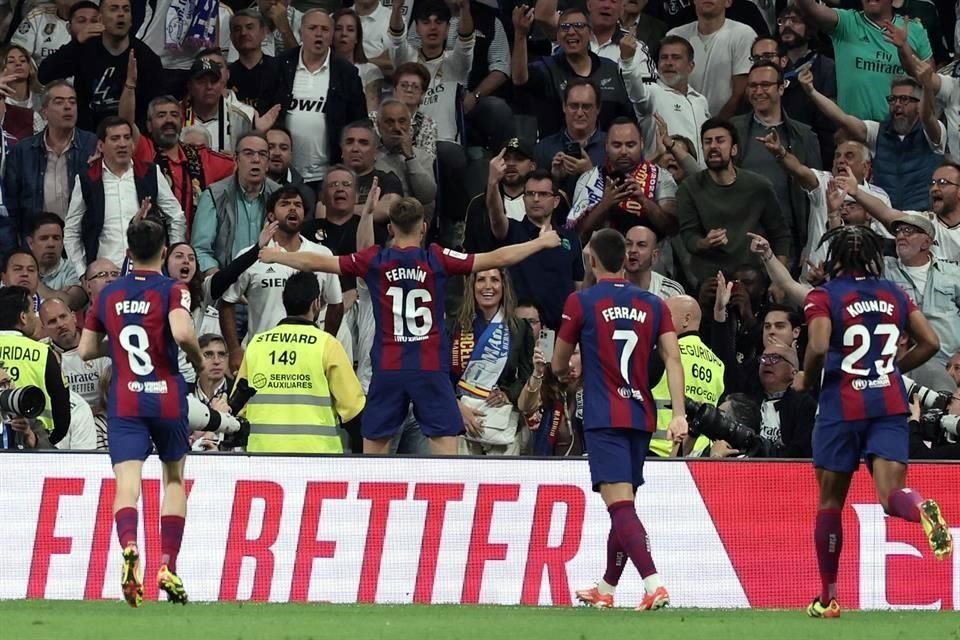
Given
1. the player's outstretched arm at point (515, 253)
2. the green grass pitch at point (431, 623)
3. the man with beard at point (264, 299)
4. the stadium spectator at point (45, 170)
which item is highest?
the stadium spectator at point (45, 170)

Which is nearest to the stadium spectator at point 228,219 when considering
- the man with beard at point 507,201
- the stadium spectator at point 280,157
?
the stadium spectator at point 280,157

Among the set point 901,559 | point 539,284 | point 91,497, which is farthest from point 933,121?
point 91,497

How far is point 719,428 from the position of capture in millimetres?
11945

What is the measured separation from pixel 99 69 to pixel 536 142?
12.4 ft

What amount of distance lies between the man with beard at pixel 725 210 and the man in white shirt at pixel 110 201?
4.06 m

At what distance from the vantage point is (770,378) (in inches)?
527

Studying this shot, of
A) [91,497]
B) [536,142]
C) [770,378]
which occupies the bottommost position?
[91,497]

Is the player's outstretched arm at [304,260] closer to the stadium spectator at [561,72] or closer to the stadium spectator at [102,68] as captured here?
the stadium spectator at [102,68]

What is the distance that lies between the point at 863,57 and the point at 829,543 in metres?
7.87

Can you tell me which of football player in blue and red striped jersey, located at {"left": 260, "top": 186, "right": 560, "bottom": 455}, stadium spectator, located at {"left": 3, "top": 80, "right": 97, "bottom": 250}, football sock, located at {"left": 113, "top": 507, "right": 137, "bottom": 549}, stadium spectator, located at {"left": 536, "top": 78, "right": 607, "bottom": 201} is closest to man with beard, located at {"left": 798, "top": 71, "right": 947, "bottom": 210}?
stadium spectator, located at {"left": 536, "top": 78, "right": 607, "bottom": 201}

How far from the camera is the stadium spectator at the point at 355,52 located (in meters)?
16.9

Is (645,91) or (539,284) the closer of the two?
(539,284)

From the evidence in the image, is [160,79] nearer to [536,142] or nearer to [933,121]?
[536,142]

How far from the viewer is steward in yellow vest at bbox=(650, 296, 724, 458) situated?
13102 mm
